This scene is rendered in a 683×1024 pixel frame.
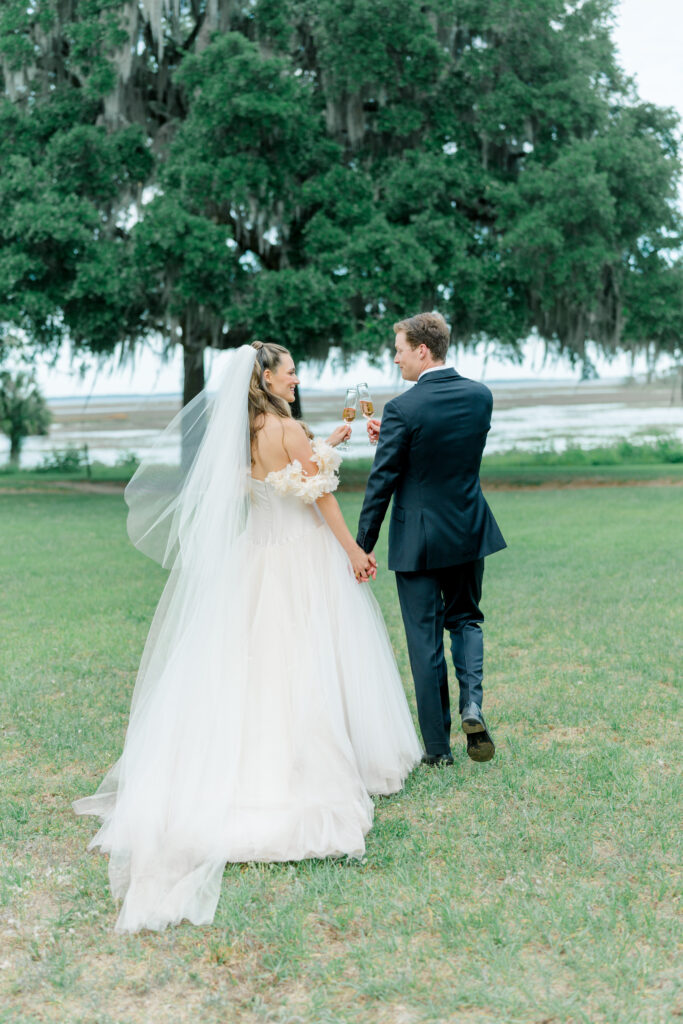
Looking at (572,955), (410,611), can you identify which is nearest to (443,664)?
(410,611)

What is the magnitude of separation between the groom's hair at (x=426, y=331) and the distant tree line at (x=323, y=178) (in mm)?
12373

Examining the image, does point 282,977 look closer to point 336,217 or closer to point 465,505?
point 465,505

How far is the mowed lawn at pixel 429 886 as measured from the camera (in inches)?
108

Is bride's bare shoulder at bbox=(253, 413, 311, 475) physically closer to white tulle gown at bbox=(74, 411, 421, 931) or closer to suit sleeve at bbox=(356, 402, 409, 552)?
white tulle gown at bbox=(74, 411, 421, 931)

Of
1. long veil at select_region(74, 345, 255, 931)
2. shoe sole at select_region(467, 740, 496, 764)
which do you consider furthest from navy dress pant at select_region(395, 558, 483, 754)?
long veil at select_region(74, 345, 255, 931)

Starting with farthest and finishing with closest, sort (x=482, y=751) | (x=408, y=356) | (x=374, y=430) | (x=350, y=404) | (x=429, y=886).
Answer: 1. (x=374, y=430)
2. (x=482, y=751)
3. (x=408, y=356)
4. (x=350, y=404)
5. (x=429, y=886)

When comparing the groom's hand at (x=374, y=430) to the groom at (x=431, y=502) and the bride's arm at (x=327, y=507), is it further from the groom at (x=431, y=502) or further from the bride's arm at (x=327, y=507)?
the bride's arm at (x=327, y=507)

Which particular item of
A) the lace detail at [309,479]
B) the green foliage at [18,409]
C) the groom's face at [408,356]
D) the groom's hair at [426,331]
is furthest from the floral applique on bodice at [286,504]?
the green foliage at [18,409]

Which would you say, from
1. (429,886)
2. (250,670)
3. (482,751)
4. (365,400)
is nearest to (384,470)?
(365,400)

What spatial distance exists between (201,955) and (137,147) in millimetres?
17957

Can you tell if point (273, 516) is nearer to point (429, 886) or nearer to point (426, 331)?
point (426, 331)

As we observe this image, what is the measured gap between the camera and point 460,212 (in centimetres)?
1908

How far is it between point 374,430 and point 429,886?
2097mm

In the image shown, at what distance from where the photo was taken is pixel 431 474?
14.5ft
